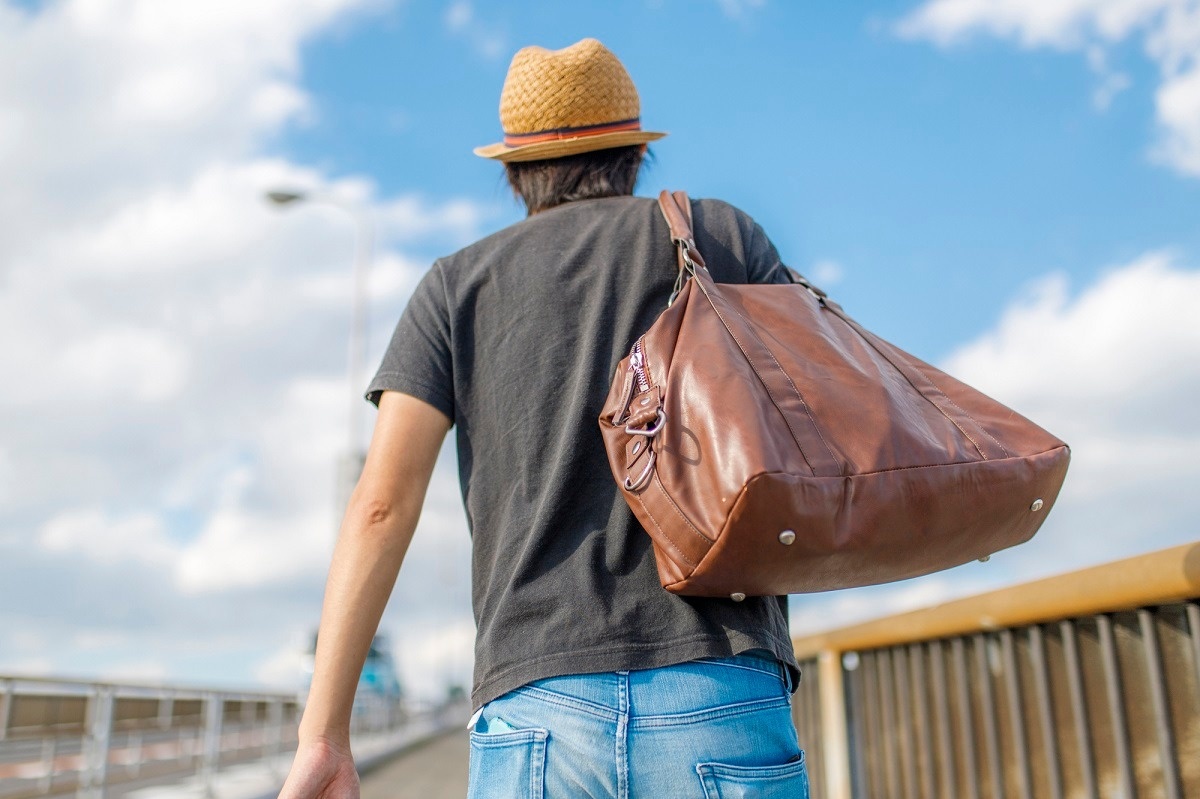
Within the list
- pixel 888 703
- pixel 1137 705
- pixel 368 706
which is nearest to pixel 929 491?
pixel 1137 705

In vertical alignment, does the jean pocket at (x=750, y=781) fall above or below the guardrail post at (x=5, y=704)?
below

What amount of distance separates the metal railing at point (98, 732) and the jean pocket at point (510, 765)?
18.0ft

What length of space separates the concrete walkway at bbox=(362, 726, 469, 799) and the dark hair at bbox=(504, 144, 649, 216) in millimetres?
10026

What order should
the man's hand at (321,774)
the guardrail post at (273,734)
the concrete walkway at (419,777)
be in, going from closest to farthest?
the man's hand at (321,774), the concrete walkway at (419,777), the guardrail post at (273,734)

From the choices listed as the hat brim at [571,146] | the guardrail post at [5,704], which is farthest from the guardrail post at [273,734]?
the hat brim at [571,146]

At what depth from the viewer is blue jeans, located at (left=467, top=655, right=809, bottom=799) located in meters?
1.42

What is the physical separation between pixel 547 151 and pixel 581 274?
333 mm

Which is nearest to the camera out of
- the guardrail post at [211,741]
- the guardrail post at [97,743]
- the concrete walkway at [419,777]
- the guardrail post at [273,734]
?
the guardrail post at [97,743]

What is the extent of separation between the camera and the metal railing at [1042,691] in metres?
2.04

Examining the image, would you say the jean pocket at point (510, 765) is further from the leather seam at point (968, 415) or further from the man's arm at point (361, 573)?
the leather seam at point (968, 415)

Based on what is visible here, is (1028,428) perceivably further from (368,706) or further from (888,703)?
(368,706)

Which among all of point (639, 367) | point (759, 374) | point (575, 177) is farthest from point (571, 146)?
point (759, 374)

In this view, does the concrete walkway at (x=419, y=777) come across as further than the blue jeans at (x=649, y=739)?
Yes

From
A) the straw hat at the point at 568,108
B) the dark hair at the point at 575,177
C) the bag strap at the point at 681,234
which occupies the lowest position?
the bag strap at the point at 681,234
